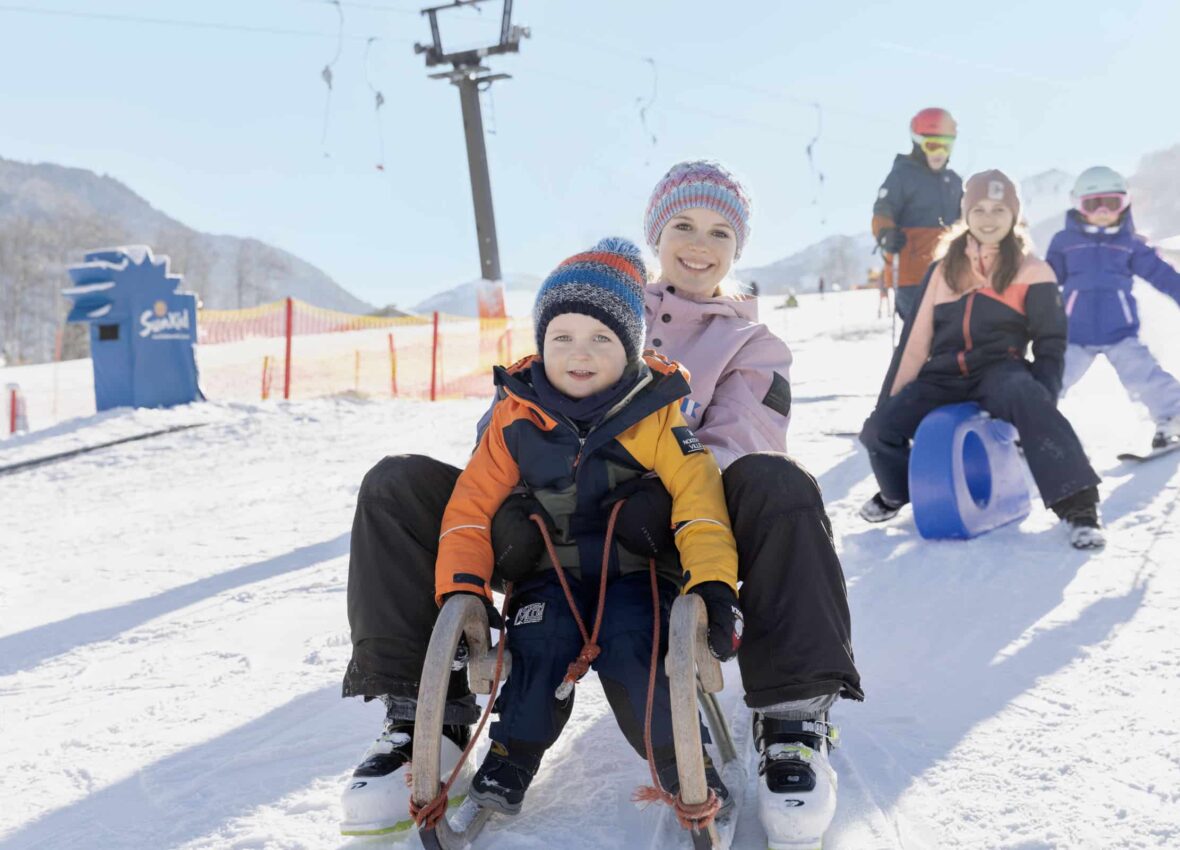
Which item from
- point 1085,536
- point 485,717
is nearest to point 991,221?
point 1085,536

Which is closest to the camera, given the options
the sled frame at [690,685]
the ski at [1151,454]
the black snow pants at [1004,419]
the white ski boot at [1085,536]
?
the sled frame at [690,685]

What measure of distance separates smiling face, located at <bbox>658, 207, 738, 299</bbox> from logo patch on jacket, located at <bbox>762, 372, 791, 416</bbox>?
29 centimetres

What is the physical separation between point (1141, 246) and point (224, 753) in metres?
5.04

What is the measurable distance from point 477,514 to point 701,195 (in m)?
1.06

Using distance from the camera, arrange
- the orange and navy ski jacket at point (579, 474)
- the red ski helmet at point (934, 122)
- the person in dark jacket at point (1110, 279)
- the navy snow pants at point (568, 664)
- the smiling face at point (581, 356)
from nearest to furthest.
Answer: the navy snow pants at point (568, 664)
the orange and navy ski jacket at point (579, 474)
the smiling face at point (581, 356)
the person in dark jacket at point (1110, 279)
the red ski helmet at point (934, 122)

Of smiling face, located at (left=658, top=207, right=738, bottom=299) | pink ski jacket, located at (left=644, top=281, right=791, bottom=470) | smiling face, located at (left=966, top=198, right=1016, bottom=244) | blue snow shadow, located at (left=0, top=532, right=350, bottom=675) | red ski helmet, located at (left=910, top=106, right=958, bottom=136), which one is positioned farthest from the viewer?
red ski helmet, located at (left=910, top=106, right=958, bottom=136)

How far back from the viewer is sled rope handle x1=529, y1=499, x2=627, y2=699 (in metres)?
1.52

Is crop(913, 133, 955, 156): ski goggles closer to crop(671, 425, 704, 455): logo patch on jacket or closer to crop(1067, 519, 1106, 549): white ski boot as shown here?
crop(1067, 519, 1106, 549): white ski boot

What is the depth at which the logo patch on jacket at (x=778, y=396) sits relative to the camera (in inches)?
83.3

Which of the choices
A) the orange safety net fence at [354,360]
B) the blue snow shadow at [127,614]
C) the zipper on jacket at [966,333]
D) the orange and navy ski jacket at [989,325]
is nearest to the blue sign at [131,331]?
the orange safety net fence at [354,360]

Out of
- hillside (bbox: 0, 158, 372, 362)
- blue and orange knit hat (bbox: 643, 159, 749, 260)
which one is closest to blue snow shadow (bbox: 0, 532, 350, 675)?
blue and orange knit hat (bbox: 643, 159, 749, 260)

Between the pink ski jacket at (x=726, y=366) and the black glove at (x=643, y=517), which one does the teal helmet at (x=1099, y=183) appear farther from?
the black glove at (x=643, y=517)

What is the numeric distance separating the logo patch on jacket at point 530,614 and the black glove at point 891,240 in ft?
14.5

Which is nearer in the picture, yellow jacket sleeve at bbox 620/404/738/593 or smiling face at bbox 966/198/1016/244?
yellow jacket sleeve at bbox 620/404/738/593
